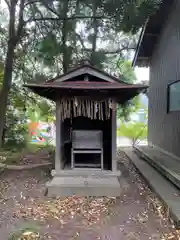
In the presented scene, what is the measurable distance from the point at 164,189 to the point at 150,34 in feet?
23.5

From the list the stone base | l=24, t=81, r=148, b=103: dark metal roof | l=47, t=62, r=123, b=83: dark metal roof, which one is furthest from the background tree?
the stone base

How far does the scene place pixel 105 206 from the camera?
5027 millimetres

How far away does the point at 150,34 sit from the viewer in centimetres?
1105

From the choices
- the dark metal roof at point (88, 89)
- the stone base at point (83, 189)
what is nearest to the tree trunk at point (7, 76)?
the dark metal roof at point (88, 89)

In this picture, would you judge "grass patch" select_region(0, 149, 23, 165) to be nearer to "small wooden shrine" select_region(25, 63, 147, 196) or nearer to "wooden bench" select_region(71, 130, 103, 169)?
"small wooden shrine" select_region(25, 63, 147, 196)

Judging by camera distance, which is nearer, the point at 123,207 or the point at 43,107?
the point at 123,207

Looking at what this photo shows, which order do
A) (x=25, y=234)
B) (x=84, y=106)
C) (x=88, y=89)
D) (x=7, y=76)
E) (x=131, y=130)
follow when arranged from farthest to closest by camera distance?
1. (x=131, y=130)
2. (x=7, y=76)
3. (x=84, y=106)
4. (x=88, y=89)
5. (x=25, y=234)

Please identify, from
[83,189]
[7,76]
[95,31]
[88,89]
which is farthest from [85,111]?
[95,31]

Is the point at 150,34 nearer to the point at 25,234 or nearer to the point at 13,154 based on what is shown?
the point at 13,154

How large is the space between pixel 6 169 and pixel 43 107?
375cm

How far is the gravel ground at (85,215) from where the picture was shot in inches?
153

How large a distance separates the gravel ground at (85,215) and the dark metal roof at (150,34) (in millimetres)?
6281

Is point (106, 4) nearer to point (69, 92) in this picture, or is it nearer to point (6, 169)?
point (69, 92)

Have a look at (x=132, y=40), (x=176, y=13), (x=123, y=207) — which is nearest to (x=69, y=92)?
(x=123, y=207)
